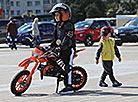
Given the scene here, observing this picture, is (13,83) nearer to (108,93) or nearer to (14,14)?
(108,93)

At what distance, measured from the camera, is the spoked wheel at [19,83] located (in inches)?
304

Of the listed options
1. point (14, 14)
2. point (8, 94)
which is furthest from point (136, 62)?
point (14, 14)

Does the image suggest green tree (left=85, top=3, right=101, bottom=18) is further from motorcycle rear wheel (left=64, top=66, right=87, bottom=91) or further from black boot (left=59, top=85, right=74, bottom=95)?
black boot (left=59, top=85, right=74, bottom=95)

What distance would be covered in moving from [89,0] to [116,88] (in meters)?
107

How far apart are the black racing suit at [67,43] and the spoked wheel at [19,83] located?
80 centimetres

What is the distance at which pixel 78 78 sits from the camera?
838 centimetres

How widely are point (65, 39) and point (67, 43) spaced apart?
0.29 feet

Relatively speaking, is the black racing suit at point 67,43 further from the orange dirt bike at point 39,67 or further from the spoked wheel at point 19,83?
the spoked wheel at point 19,83

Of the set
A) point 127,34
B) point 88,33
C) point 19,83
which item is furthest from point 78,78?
point 88,33

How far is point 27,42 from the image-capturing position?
81.1 feet

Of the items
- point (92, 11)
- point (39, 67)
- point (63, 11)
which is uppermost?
point (92, 11)

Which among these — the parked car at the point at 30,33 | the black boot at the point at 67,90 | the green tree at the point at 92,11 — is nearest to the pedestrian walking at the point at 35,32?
the parked car at the point at 30,33

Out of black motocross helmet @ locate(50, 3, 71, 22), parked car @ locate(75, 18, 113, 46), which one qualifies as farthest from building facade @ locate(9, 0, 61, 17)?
black motocross helmet @ locate(50, 3, 71, 22)

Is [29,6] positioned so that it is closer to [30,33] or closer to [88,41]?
[30,33]
